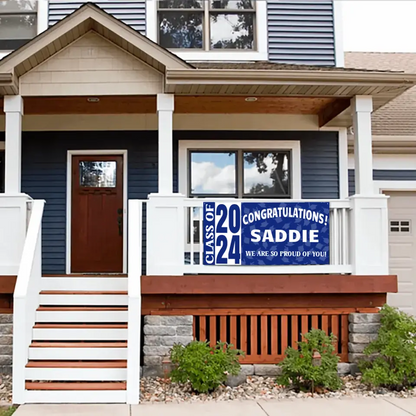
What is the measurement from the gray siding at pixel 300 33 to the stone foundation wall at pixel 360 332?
406cm

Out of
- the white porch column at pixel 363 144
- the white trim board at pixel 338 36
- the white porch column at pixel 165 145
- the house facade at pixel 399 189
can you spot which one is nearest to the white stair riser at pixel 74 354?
the white porch column at pixel 165 145

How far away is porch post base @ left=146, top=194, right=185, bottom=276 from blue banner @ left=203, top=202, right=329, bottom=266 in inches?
12.2

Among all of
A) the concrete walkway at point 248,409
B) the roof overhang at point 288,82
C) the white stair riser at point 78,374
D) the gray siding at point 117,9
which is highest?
the gray siding at point 117,9

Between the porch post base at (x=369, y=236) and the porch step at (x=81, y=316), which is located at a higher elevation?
the porch post base at (x=369, y=236)

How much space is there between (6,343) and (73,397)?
1.44 metres

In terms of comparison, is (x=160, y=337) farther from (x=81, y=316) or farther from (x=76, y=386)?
(x=76, y=386)

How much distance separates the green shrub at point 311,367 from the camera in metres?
5.47

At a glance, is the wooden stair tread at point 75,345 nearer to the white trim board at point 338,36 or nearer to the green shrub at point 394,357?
the green shrub at point 394,357

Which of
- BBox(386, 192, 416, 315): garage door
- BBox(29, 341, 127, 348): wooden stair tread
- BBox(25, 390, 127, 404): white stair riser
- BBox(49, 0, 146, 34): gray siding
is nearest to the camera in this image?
BBox(25, 390, 127, 404): white stair riser

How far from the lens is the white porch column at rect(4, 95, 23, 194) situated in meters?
6.27

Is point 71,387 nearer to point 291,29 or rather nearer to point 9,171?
point 9,171

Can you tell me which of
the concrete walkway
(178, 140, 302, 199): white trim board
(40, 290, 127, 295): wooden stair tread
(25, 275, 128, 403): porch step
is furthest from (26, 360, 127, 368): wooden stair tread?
(178, 140, 302, 199): white trim board

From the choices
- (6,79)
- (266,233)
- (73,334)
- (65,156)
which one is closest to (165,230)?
(266,233)

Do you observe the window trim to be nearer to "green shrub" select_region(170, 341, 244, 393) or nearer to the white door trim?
the white door trim
